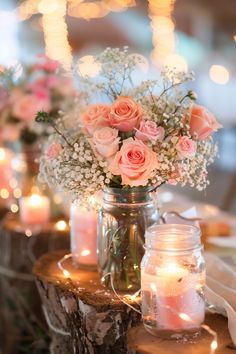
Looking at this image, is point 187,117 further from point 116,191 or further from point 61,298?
point 61,298

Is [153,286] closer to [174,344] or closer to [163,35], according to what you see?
[174,344]

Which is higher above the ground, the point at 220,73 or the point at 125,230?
the point at 220,73

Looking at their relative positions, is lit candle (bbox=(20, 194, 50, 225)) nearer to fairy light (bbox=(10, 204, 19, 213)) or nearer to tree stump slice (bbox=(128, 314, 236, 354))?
fairy light (bbox=(10, 204, 19, 213))

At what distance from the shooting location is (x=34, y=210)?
8.48ft

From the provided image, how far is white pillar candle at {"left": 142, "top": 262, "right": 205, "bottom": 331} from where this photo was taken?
1387mm

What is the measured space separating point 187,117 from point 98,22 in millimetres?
6468

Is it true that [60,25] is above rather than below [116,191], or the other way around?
above

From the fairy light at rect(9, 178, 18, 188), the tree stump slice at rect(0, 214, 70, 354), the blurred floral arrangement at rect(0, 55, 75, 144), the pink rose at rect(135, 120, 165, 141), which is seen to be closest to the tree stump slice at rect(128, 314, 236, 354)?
the pink rose at rect(135, 120, 165, 141)

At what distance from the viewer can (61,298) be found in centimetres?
168

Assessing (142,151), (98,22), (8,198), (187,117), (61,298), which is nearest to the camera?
(142,151)

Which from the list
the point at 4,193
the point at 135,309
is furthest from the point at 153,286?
the point at 4,193

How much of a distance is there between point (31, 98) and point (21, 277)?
792 mm

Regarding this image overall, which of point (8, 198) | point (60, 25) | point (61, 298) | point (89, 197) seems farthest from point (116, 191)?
point (60, 25)

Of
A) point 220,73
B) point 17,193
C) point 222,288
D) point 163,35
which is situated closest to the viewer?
point 222,288
